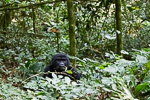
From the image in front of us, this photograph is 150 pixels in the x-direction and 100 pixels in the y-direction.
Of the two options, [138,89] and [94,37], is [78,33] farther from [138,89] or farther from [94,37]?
[138,89]

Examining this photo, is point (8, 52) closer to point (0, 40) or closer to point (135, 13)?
point (0, 40)

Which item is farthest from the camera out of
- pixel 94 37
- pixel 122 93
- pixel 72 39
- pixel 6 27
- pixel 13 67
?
pixel 6 27

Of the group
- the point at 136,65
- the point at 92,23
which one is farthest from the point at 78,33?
the point at 136,65

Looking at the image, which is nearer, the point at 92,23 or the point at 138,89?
the point at 138,89

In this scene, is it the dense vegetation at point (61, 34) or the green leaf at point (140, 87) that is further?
the dense vegetation at point (61, 34)

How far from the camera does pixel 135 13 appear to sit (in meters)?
8.24

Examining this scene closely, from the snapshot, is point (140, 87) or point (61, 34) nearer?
point (140, 87)

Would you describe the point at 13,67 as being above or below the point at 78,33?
below

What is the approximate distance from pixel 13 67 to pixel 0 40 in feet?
4.53

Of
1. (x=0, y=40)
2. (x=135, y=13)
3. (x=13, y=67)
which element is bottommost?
(x=13, y=67)

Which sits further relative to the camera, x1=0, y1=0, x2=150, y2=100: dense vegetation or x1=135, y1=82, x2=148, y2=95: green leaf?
x1=0, y1=0, x2=150, y2=100: dense vegetation

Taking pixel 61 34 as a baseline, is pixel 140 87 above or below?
above

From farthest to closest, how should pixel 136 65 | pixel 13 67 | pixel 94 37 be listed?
pixel 94 37 < pixel 13 67 < pixel 136 65

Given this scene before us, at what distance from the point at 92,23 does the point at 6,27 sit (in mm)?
2634
